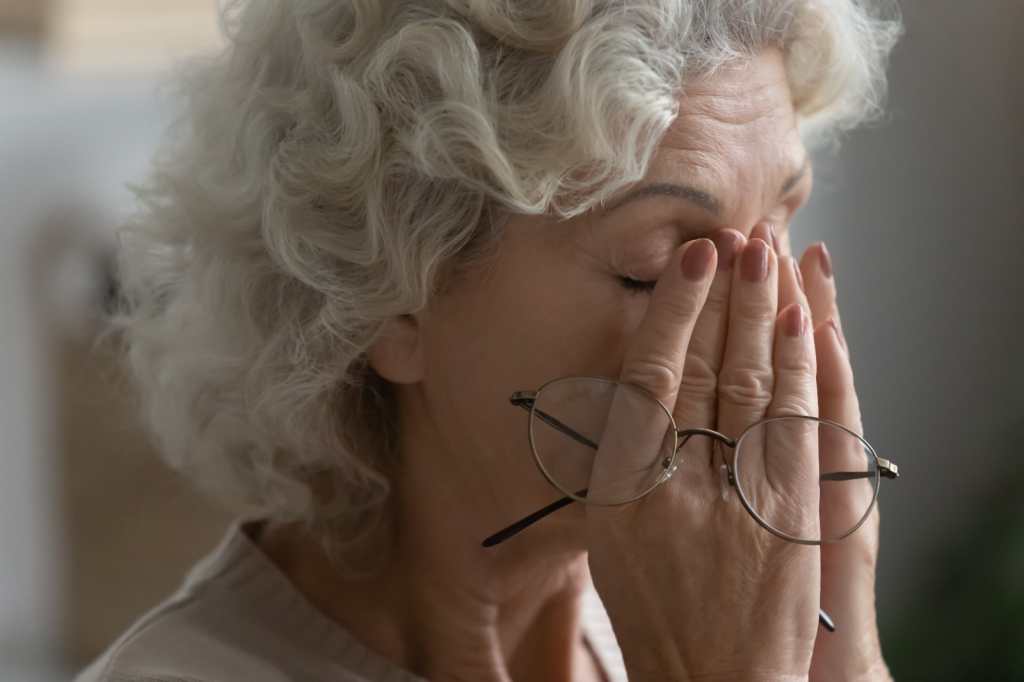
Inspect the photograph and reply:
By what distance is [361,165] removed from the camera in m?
1.22

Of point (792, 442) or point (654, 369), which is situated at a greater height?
point (654, 369)

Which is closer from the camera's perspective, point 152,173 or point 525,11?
point 525,11

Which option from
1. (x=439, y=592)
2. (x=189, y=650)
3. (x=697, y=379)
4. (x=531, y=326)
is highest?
(x=531, y=326)

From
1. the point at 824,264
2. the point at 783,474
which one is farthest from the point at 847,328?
the point at 783,474

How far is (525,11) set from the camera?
117 cm

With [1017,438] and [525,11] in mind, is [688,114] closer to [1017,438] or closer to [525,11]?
[525,11]

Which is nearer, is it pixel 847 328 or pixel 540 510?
pixel 540 510

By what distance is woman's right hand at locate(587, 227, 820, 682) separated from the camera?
3.91ft

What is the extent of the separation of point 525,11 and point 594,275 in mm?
277

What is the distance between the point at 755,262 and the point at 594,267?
0.54 feet

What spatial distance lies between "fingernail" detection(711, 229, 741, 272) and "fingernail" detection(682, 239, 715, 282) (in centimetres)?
4

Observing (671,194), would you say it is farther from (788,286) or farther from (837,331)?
(837,331)

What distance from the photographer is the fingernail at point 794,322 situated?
3.99ft

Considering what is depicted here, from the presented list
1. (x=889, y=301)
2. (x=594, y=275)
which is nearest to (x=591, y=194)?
(x=594, y=275)
